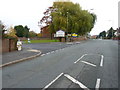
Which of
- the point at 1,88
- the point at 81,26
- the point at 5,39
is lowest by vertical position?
the point at 1,88

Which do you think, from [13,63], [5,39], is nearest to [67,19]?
[5,39]

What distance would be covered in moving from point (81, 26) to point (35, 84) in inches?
1798

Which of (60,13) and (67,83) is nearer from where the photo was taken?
(67,83)

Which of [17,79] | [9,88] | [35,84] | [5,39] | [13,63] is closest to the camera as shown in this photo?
[9,88]

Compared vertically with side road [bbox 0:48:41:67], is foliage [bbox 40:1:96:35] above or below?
above

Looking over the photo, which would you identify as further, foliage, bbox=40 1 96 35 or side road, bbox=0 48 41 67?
foliage, bbox=40 1 96 35

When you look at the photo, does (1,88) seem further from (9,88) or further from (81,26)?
(81,26)

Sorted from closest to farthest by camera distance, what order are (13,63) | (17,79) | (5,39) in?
1. (17,79)
2. (13,63)
3. (5,39)

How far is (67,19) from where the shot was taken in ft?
161

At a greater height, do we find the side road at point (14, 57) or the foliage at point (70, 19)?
the foliage at point (70, 19)

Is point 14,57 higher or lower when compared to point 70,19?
lower

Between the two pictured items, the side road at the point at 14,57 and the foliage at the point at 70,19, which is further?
the foliage at the point at 70,19

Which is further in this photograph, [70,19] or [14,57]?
[70,19]

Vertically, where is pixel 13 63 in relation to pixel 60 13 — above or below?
below
